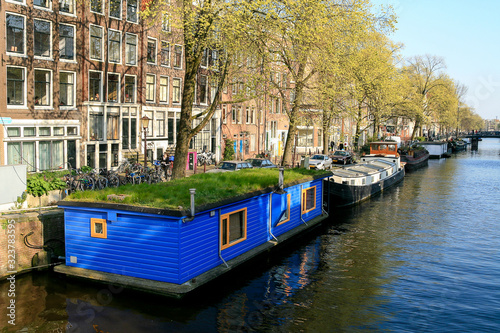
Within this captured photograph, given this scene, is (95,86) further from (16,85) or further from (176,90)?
(176,90)

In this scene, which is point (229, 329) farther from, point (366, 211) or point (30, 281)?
point (366, 211)

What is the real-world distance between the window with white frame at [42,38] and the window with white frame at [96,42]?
3.11m

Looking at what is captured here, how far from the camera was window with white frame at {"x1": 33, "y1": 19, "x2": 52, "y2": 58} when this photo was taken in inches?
1033

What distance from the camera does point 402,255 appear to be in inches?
779

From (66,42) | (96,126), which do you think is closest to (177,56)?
(96,126)

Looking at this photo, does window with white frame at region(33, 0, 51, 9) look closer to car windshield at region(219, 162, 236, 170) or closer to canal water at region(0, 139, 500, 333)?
car windshield at region(219, 162, 236, 170)

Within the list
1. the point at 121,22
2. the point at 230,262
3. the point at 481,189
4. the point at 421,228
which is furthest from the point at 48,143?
the point at 481,189

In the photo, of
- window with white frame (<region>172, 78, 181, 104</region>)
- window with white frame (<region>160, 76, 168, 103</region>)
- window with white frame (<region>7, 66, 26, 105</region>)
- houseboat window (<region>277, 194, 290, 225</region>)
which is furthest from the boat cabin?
window with white frame (<region>7, 66, 26, 105</region>)

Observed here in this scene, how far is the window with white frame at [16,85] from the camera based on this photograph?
25.1m

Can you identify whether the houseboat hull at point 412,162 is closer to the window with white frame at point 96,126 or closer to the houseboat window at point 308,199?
the houseboat window at point 308,199

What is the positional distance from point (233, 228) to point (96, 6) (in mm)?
19342

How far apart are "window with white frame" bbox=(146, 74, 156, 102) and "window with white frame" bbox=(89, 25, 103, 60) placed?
A: 17.5ft

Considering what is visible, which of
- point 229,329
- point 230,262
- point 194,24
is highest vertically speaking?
point 194,24

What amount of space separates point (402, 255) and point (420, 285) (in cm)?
352
